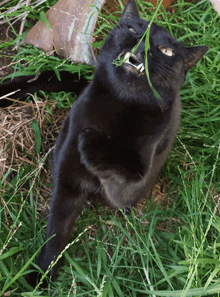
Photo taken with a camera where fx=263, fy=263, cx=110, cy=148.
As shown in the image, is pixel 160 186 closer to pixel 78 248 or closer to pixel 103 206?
pixel 103 206

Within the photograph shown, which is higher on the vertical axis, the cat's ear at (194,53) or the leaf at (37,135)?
the cat's ear at (194,53)

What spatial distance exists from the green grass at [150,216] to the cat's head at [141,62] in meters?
0.31

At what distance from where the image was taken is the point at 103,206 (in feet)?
4.29

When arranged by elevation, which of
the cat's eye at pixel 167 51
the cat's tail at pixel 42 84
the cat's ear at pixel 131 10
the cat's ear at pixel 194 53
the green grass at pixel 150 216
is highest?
the cat's ear at pixel 131 10

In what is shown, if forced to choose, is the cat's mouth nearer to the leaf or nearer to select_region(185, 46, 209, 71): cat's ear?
select_region(185, 46, 209, 71): cat's ear

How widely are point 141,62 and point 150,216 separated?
2.52 ft

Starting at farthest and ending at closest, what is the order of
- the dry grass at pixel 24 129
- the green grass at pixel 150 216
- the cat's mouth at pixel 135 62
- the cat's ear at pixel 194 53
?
the dry grass at pixel 24 129 < the green grass at pixel 150 216 < the cat's ear at pixel 194 53 < the cat's mouth at pixel 135 62

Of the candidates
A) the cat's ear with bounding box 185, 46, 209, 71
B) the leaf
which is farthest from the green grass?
the cat's ear with bounding box 185, 46, 209, 71

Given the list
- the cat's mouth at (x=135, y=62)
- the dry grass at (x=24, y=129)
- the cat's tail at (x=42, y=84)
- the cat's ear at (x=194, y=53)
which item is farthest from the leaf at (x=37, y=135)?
the cat's ear at (x=194, y=53)

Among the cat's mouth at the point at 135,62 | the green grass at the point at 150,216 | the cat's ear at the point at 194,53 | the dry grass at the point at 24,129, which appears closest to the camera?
the cat's mouth at the point at 135,62

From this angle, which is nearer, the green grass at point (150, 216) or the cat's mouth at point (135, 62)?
the cat's mouth at point (135, 62)

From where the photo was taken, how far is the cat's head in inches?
33.8

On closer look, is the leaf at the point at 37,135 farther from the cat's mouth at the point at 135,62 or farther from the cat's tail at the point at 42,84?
the cat's mouth at the point at 135,62

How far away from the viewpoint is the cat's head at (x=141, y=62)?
2.82ft
